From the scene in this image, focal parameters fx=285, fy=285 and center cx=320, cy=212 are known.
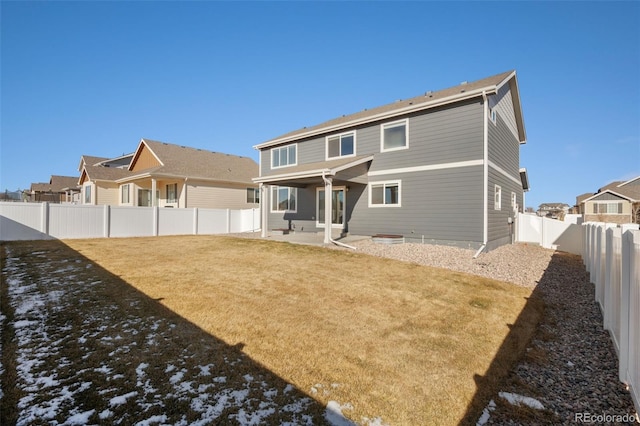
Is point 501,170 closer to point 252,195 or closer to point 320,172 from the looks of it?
point 320,172

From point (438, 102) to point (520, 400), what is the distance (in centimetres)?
1150

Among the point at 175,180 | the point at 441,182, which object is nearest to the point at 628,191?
the point at 441,182

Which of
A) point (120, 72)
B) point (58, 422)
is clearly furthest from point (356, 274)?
point (120, 72)

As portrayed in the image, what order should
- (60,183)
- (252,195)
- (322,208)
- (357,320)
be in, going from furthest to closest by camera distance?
(60,183) < (252,195) < (322,208) < (357,320)

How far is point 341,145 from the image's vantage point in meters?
15.6

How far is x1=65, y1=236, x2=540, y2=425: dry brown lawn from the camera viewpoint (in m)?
3.06

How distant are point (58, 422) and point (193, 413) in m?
1.02

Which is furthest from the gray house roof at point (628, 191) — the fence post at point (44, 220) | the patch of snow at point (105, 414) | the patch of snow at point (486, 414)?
the fence post at point (44, 220)

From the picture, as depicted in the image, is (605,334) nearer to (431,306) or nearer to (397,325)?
(431,306)

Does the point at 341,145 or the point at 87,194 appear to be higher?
the point at 341,145

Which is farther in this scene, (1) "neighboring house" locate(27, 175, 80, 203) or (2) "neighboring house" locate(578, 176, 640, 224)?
(1) "neighboring house" locate(27, 175, 80, 203)

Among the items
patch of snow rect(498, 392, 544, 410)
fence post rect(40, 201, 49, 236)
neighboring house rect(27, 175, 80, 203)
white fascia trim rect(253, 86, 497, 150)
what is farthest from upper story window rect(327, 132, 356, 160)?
neighboring house rect(27, 175, 80, 203)

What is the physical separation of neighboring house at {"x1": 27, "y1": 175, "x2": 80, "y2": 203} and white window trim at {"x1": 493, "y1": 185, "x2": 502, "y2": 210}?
43135 mm

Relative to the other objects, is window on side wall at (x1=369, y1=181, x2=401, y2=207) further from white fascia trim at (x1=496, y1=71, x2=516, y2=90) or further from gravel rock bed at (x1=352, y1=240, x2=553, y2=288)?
white fascia trim at (x1=496, y1=71, x2=516, y2=90)
